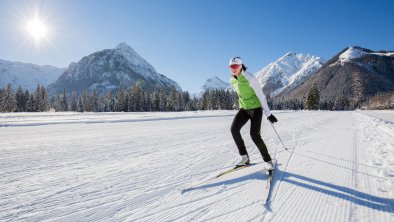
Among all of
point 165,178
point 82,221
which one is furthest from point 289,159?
point 82,221

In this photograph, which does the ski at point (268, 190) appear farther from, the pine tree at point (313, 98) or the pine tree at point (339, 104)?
the pine tree at point (339, 104)

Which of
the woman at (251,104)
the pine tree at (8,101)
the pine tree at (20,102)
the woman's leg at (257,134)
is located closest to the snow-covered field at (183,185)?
the woman's leg at (257,134)

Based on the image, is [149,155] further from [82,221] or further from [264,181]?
[82,221]

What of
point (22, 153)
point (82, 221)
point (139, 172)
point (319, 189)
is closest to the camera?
point (82, 221)

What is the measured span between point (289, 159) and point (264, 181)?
2.10 metres

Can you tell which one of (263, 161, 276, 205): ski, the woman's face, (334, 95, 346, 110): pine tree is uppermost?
(334, 95, 346, 110): pine tree

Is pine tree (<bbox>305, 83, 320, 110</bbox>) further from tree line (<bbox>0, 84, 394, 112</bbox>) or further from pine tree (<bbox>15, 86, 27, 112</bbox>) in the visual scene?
pine tree (<bbox>15, 86, 27, 112</bbox>)

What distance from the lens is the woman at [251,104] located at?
200 inches

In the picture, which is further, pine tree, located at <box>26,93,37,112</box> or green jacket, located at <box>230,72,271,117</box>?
pine tree, located at <box>26,93,37,112</box>


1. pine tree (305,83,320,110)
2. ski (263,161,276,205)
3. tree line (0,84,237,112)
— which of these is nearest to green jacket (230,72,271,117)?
ski (263,161,276,205)

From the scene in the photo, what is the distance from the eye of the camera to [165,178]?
4773 millimetres

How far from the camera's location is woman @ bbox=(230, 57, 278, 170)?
509 centimetres

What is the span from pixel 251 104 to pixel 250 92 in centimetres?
23

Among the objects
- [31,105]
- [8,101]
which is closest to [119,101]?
[31,105]
